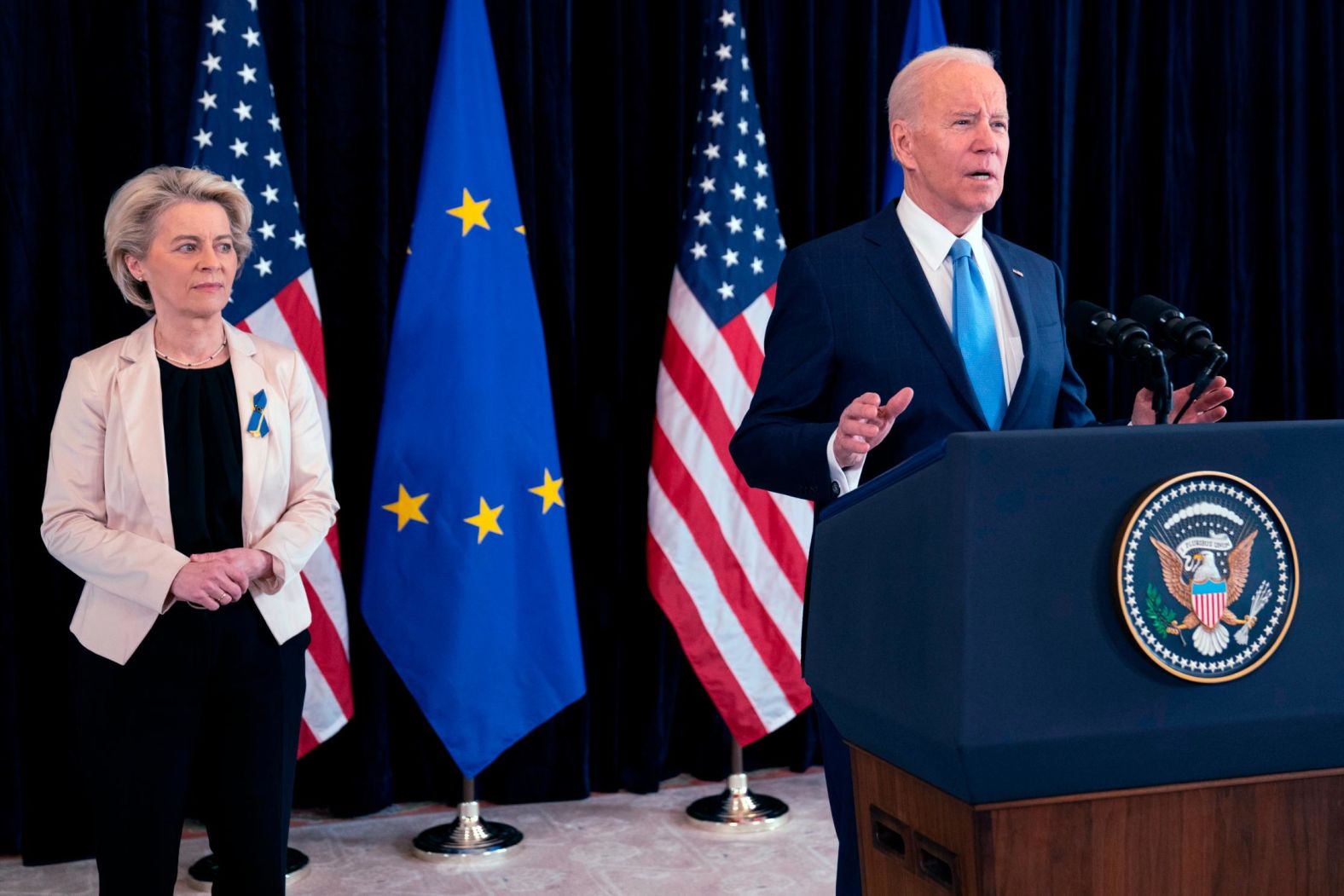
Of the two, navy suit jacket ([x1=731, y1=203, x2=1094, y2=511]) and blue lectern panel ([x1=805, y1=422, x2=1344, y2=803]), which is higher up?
navy suit jacket ([x1=731, y1=203, x2=1094, y2=511])

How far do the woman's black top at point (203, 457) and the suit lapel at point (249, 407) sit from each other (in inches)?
0.8

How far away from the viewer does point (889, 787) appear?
130 centimetres

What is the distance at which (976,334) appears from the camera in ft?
6.11

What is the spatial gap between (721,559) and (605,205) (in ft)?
3.86

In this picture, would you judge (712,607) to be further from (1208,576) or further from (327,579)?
(1208,576)

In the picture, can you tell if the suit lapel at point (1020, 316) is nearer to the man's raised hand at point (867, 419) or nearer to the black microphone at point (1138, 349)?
the black microphone at point (1138, 349)

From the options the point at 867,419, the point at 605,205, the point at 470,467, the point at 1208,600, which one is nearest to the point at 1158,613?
the point at 1208,600

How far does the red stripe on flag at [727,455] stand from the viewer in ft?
12.2

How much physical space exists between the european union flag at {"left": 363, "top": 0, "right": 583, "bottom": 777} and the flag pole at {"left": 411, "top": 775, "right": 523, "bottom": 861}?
0.13 m

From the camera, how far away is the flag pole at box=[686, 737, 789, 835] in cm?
369

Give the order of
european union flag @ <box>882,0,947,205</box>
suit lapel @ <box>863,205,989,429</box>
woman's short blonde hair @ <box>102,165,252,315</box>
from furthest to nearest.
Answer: european union flag @ <box>882,0,947,205</box> → woman's short blonde hair @ <box>102,165,252,315</box> → suit lapel @ <box>863,205,989,429</box>

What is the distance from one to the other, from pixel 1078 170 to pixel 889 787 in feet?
12.5

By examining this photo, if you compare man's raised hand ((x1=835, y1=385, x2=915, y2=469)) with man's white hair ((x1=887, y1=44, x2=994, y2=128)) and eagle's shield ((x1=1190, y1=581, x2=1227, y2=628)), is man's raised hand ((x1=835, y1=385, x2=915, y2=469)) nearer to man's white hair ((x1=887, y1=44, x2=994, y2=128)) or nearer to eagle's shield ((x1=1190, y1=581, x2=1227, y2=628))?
eagle's shield ((x1=1190, y1=581, x2=1227, y2=628))

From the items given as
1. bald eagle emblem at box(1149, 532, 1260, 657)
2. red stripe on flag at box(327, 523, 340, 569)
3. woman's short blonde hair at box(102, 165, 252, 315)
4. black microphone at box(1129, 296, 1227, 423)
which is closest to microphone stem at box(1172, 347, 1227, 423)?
black microphone at box(1129, 296, 1227, 423)
